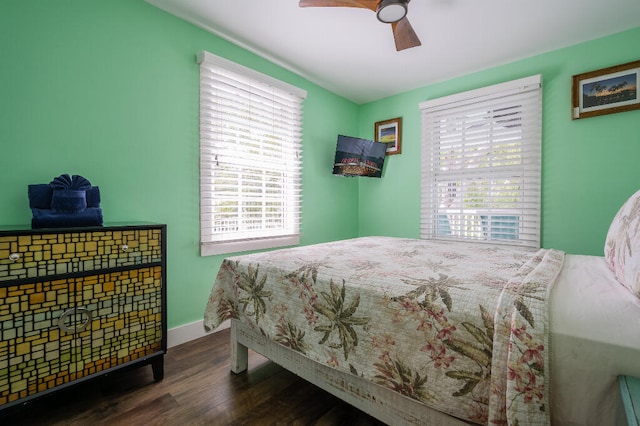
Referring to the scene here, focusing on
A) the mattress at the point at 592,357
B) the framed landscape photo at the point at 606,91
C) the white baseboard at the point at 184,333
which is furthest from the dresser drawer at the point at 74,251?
the framed landscape photo at the point at 606,91

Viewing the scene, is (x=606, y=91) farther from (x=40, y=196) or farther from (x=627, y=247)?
(x=40, y=196)

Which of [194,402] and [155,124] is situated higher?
[155,124]

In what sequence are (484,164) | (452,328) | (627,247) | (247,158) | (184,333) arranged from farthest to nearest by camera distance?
(484,164), (247,158), (184,333), (627,247), (452,328)

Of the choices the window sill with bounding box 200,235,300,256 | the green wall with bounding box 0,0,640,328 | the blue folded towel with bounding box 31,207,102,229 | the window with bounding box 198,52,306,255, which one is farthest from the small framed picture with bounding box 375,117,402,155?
the blue folded towel with bounding box 31,207,102,229

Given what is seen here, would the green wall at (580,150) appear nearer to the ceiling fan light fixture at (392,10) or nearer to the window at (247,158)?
the ceiling fan light fixture at (392,10)

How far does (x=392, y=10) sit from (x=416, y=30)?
0.87 meters

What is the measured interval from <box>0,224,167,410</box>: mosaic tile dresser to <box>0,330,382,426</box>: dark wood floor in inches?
4.4

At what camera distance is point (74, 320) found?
139cm

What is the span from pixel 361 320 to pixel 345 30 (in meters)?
2.31

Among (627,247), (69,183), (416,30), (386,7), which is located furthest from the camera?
(416,30)

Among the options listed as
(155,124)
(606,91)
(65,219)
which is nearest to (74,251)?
(65,219)

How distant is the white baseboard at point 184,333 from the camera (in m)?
2.18

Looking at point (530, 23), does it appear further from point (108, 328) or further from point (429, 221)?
point (108, 328)

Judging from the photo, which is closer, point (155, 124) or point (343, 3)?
point (343, 3)
